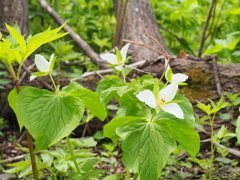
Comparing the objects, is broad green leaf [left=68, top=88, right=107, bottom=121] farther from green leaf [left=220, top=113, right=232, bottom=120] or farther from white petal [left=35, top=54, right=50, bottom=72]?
green leaf [left=220, top=113, right=232, bottom=120]

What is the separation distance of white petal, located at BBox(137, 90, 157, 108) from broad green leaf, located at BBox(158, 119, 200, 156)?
0.08 metres

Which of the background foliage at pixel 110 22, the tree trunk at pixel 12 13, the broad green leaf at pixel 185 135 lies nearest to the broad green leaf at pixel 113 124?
the broad green leaf at pixel 185 135

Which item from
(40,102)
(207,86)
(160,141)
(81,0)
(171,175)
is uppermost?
(81,0)

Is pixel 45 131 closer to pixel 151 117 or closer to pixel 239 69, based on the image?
pixel 151 117

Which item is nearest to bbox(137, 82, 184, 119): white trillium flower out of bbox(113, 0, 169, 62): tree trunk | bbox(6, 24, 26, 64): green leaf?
bbox(6, 24, 26, 64): green leaf

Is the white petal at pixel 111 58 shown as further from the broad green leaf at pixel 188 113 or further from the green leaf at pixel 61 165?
the green leaf at pixel 61 165

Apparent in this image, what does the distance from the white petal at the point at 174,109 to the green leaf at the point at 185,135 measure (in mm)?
64

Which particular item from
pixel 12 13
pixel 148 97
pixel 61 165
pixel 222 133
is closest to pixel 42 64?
pixel 148 97

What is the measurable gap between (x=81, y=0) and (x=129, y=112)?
3.32 metres

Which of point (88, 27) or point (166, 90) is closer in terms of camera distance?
point (166, 90)

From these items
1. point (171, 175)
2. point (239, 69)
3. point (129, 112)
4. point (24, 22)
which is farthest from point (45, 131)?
point (24, 22)

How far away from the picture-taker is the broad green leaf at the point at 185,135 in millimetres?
977

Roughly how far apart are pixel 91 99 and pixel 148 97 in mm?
262

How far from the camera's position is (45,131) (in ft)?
3.15
